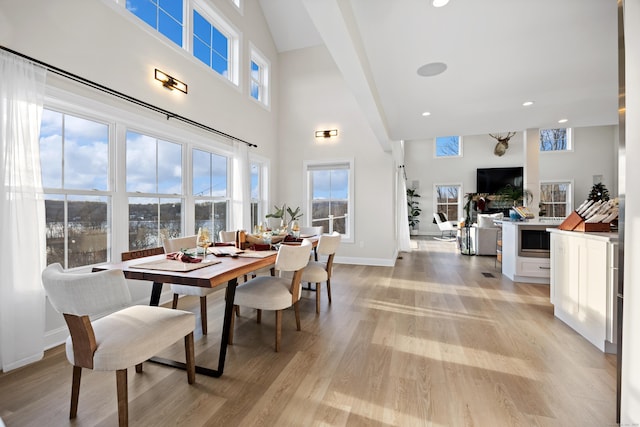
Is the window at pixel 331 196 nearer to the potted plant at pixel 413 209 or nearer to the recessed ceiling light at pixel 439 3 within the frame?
the recessed ceiling light at pixel 439 3

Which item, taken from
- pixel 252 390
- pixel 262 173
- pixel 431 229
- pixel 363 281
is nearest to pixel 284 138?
pixel 262 173

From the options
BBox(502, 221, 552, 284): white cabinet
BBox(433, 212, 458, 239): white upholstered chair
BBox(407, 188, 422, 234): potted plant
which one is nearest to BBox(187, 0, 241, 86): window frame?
BBox(502, 221, 552, 284): white cabinet

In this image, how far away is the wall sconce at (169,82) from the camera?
3.15m

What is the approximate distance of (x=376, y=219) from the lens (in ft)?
18.1

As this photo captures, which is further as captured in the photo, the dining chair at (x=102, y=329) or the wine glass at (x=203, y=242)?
the wine glass at (x=203, y=242)

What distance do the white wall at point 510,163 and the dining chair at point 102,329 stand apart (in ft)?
36.4

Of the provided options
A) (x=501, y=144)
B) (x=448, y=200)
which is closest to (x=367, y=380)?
(x=448, y=200)

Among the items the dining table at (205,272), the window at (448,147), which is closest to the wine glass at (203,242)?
the dining table at (205,272)

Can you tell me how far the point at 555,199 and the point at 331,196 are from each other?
9.12 metres

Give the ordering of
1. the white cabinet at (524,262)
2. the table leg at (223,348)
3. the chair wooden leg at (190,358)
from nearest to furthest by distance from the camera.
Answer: the chair wooden leg at (190,358), the table leg at (223,348), the white cabinet at (524,262)

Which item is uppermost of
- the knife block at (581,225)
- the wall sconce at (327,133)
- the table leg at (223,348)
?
the wall sconce at (327,133)

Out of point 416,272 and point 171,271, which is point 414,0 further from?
point 416,272

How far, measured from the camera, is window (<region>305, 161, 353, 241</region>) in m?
5.75

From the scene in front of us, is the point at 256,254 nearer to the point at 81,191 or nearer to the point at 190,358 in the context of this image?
the point at 190,358
